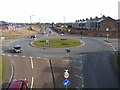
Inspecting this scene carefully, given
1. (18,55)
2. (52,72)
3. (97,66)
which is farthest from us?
(18,55)

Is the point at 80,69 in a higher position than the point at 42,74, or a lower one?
higher

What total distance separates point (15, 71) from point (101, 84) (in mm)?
11754

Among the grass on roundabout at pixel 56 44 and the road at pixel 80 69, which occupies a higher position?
the grass on roundabout at pixel 56 44

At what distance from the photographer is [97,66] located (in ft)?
108

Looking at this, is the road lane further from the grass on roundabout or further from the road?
the grass on roundabout

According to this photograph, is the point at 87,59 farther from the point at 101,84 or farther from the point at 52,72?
the point at 101,84

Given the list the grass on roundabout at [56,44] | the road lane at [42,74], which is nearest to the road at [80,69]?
the road lane at [42,74]

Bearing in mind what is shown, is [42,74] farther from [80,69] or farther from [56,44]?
[56,44]

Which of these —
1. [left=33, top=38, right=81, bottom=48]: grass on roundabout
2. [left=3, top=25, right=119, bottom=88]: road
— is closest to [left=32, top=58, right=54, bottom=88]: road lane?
[left=3, top=25, right=119, bottom=88]: road

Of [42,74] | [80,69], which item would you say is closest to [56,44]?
[80,69]

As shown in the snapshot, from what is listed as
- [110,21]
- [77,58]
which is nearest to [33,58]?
[77,58]

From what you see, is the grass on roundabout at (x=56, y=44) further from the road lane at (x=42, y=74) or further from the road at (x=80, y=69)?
the road lane at (x=42, y=74)

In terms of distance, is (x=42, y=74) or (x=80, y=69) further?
(x=80, y=69)

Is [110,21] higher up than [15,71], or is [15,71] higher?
[110,21]
